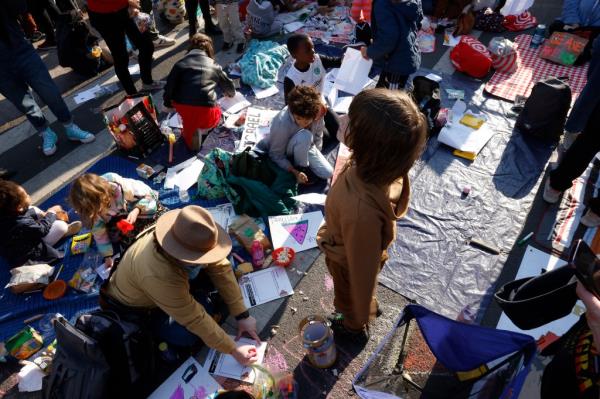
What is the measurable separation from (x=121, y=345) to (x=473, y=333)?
7.24ft

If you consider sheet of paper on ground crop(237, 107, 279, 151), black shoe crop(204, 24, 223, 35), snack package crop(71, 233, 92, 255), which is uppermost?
black shoe crop(204, 24, 223, 35)

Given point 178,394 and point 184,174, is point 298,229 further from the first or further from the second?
point 178,394

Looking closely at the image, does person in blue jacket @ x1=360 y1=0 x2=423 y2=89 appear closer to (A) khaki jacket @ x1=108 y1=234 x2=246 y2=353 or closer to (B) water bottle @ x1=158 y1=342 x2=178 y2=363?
(A) khaki jacket @ x1=108 y1=234 x2=246 y2=353

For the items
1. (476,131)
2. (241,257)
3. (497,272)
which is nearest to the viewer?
(497,272)

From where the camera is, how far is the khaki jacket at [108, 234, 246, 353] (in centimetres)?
227

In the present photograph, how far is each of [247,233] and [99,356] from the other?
5.26 ft

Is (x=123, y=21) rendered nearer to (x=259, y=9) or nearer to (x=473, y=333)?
(x=259, y=9)

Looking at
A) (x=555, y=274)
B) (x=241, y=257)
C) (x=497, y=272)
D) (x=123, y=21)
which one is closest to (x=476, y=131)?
(x=497, y=272)

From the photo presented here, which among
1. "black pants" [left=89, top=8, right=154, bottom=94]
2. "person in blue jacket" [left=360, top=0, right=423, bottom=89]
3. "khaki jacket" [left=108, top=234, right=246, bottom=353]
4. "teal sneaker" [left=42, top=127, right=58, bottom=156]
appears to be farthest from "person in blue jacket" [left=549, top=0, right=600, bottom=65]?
"teal sneaker" [left=42, top=127, right=58, bottom=156]

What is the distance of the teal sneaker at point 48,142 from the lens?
4.81 meters

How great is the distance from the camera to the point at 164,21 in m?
7.30

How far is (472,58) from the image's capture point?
5422 millimetres

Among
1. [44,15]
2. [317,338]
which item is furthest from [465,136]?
[44,15]

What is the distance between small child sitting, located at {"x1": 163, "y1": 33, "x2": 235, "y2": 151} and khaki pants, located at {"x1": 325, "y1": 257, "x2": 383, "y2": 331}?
272 centimetres
